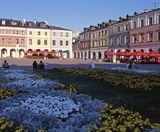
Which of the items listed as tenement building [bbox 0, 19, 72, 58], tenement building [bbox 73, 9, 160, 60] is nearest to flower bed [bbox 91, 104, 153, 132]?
tenement building [bbox 73, 9, 160, 60]

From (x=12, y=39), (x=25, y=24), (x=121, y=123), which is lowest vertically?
(x=121, y=123)

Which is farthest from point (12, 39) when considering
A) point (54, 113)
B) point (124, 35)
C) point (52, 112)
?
point (54, 113)

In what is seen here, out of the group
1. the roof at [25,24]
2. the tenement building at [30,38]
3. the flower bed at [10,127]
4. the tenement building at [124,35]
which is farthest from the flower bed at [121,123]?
the roof at [25,24]

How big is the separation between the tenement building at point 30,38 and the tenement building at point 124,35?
7606 millimetres

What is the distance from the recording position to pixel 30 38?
10094cm

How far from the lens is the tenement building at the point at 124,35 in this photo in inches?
2665

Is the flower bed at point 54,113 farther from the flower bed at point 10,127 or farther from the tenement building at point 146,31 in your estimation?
the tenement building at point 146,31

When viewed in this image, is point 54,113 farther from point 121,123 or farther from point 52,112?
point 121,123

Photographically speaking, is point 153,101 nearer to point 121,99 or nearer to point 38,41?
point 121,99

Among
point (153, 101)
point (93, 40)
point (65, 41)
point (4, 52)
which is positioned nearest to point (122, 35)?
point (93, 40)

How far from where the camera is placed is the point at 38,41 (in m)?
102

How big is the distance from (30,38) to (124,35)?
33.3m

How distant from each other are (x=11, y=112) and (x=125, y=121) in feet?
9.05

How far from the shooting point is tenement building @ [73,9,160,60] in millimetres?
67688
